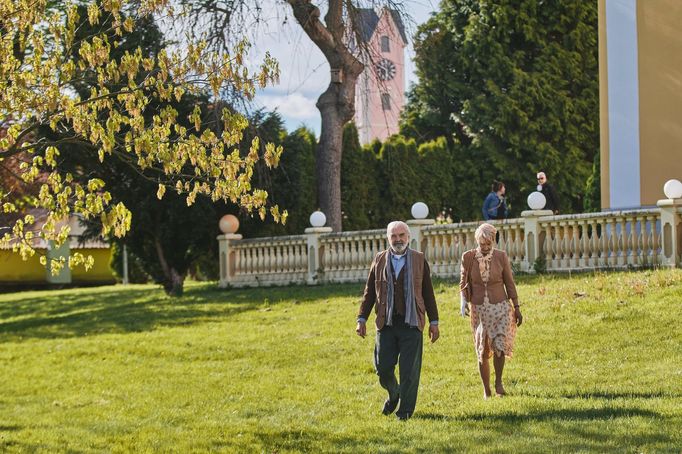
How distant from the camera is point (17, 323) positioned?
23.6 metres

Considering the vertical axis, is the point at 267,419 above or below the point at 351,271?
below

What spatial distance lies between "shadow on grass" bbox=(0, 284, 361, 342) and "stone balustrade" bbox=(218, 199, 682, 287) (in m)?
0.66

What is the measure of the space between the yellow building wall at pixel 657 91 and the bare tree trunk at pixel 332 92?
6522 mm

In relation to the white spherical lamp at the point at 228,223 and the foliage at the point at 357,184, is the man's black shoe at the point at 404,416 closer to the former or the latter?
the white spherical lamp at the point at 228,223

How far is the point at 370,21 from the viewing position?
2402cm

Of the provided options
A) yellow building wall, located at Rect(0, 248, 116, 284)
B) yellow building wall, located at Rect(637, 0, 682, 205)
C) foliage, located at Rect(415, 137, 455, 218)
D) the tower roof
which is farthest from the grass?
yellow building wall, located at Rect(0, 248, 116, 284)

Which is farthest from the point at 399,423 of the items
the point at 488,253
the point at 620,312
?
the point at 620,312

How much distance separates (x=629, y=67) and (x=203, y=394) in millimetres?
10861

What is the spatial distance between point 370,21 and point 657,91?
673 cm

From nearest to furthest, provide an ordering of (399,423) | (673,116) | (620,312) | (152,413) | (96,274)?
1. (399,423)
2. (152,413)
3. (620,312)
4. (673,116)
5. (96,274)

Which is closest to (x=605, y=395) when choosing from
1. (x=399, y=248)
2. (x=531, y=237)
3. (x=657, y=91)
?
(x=399, y=248)

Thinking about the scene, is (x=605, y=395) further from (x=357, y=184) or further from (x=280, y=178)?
(x=357, y=184)

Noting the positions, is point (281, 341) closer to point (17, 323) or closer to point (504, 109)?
point (17, 323)

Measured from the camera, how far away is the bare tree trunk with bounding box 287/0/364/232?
23.8m
